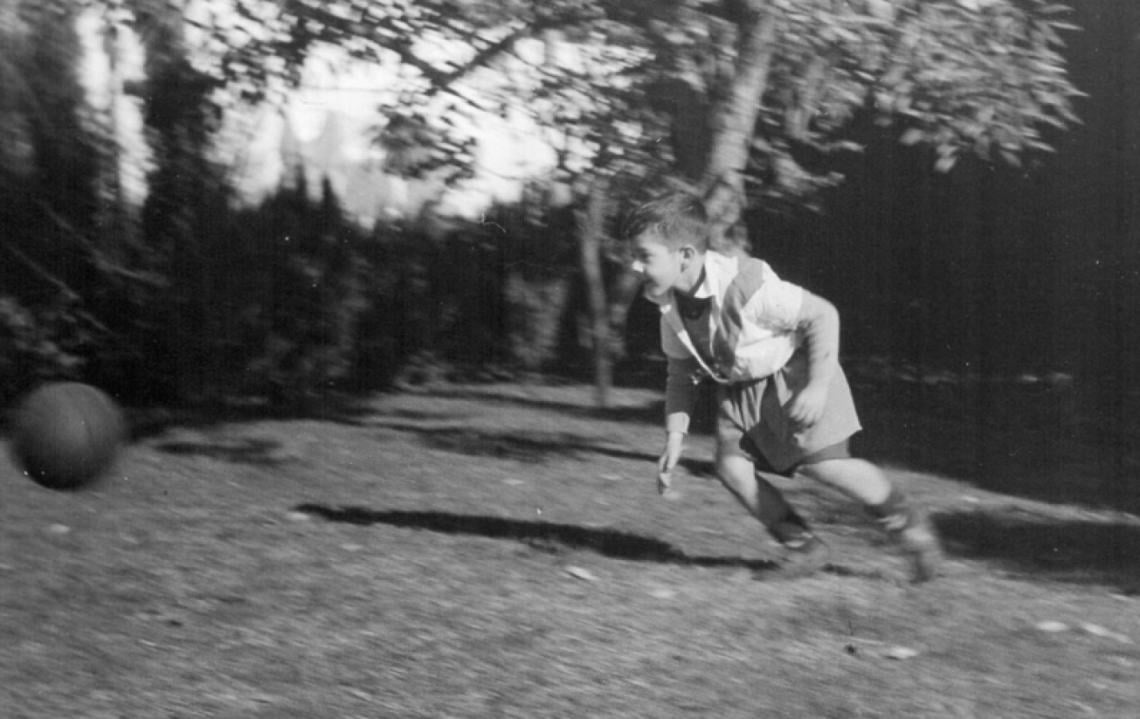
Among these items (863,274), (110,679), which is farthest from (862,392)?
(110,679)

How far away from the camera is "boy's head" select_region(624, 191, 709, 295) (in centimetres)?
500

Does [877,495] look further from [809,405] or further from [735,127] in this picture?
[735,127]

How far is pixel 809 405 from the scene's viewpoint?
5035 millimetres

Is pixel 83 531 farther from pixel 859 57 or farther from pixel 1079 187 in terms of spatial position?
pixel 1079 187

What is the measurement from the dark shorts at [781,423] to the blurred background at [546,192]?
57.3 inches

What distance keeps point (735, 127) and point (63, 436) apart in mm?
3307

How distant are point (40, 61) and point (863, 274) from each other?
931 cm

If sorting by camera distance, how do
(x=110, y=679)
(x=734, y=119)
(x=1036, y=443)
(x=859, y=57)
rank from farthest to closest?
(x=1036, y=443) < (x=734, y=119) < (x=859, y=57) < (x=110, y=679)

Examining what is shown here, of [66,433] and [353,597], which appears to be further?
[66,433]

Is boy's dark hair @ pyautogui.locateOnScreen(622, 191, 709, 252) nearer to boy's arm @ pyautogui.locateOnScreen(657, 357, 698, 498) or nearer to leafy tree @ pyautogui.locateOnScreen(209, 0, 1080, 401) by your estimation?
boy's arm @ pyautogui.locateOnScreen(657, 357, 698, 498)

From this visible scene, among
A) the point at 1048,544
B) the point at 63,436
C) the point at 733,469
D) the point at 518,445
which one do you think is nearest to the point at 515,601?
the point at 733,469

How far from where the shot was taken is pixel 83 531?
19.5 ft

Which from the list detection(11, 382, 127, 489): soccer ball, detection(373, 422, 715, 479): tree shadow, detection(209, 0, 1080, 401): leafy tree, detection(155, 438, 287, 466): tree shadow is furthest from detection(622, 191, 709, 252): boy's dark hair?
detection(155, 438, 287, 466): tree shadow

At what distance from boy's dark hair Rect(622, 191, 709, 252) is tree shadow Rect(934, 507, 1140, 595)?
203cm
